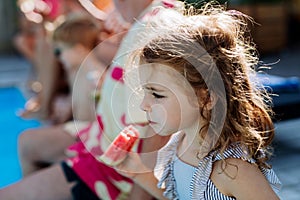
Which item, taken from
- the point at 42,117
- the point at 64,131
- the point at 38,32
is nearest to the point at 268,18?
the point at 38,32

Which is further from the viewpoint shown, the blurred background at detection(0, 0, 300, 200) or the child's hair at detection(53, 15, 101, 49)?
the child's hair at detection(53, 15, 101, 49)

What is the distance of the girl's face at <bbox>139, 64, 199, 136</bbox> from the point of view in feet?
4.80

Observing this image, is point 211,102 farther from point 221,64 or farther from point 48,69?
point 48,69

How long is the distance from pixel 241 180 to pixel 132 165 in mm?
352

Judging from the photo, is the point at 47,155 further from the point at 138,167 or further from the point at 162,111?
the point at 162,111

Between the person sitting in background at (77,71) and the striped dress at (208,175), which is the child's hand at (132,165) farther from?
the person sitting in background at (77,71)

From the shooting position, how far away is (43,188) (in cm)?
204

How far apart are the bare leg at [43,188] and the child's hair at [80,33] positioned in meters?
1.14

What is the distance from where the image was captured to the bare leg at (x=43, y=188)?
203 centimetres

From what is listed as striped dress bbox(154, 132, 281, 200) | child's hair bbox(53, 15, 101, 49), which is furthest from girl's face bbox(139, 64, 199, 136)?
child's hair bbox(53, 15, 101, 49)

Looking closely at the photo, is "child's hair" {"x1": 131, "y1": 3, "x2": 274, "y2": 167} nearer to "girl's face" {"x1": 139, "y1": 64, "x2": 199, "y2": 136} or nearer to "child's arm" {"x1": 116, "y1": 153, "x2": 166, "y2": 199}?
"girl's face" {"x1": 139, "y1": 64, "x2": 199, "y2": 136}

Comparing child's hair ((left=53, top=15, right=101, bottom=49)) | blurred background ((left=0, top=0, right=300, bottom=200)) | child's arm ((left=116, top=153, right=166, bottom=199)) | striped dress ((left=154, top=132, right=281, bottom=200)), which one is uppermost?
striped dress ((left=154, top=132, right=281, bottom=200))

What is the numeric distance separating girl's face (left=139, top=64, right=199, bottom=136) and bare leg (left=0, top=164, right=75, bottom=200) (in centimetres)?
65

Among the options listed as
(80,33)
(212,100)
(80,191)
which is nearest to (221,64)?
(212,100)
